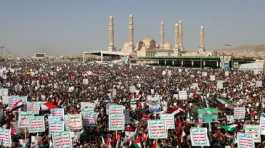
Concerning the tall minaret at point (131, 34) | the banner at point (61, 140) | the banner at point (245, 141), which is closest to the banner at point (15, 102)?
the banner at point (61, 140)

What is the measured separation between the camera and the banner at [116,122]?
1699cm

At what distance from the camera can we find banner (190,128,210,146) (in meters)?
14.5

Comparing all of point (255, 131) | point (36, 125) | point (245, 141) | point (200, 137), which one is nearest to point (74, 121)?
point (36, 125)

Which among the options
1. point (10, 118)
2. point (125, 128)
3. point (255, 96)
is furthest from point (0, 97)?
point (255, 96)

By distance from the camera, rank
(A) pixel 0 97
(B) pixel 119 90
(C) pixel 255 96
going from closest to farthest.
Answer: (A) pixel 0 97 < (C) pixel 255 96 < (B) pixel 119 90

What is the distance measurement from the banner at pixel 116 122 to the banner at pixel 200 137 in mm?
3087

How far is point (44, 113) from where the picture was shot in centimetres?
2236

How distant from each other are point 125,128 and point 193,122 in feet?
9.62

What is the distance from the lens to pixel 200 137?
14.5 meters

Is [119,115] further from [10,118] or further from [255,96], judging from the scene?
[255,96]

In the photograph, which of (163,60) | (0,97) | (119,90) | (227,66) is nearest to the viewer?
(0,97)

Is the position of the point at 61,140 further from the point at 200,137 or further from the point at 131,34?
the point at 131,34

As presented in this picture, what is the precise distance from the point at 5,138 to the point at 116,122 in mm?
3630

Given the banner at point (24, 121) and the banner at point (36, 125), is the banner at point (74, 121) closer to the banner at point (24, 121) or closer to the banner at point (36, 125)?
the banner at point (36, 125)
